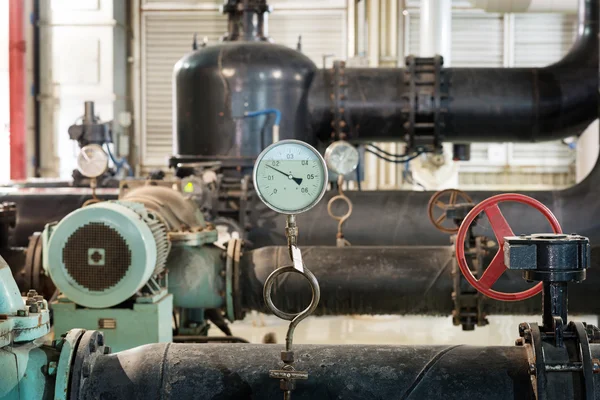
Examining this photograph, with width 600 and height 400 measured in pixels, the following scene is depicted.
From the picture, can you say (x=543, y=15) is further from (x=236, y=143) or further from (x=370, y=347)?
(x=370, y=347)

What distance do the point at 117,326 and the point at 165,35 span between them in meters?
6.01

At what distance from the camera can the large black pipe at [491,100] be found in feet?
15.3

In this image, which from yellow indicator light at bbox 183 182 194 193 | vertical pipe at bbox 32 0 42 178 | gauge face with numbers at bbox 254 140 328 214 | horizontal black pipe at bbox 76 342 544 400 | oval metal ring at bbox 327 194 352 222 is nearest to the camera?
horizontal black pipe at bbox 76 342 544 400

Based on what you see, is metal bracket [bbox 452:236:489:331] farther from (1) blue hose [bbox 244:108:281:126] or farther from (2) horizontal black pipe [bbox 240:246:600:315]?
(1) blue hose [bbox 244:108:281:126]

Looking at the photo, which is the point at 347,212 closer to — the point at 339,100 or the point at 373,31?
the point at 339,100

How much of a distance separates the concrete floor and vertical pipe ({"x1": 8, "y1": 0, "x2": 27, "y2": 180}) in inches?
136

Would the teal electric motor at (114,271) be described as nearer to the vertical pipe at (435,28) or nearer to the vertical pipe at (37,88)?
the vertical pipe at (435,28)

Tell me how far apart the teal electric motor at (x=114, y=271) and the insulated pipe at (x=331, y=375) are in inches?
46.9

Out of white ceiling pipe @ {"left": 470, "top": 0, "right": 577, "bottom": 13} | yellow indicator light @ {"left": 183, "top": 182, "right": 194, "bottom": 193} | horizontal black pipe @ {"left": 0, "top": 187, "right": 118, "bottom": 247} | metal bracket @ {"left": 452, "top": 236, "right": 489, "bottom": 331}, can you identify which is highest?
white ceiling pipe @ {"left": 470, "top": 0, "right": 577, "bottom": 13}

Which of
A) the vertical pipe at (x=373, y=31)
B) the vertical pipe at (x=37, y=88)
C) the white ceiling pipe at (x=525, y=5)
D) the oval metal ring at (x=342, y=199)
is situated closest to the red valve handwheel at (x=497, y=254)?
the oval metal ring at (x=342, y=199)

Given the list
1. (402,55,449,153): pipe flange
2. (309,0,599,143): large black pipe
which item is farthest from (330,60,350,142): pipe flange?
(402,55,449,153): pipe flange

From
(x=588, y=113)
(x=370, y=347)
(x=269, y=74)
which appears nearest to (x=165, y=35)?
(x=269, y=74)

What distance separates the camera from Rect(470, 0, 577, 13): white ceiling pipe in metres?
7.86

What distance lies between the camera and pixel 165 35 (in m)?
8.77
